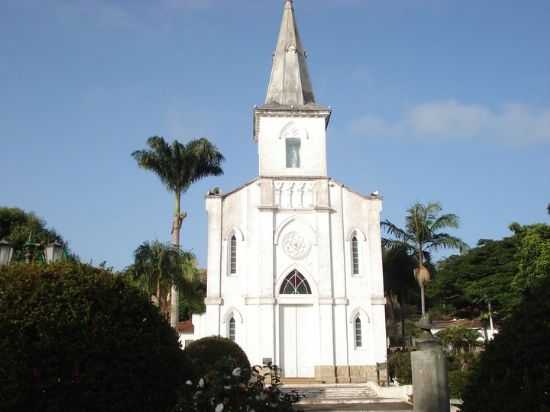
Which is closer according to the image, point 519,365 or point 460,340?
point 519,365

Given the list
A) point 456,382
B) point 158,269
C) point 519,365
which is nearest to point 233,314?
point 158,269

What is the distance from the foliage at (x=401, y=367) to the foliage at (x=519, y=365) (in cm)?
1873

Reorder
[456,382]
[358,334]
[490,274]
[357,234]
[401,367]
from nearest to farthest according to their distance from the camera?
[456,382] < [401,367] < [358,334] < [357,234] < [490,274]

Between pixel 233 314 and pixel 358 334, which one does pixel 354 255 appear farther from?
pixel 233 314

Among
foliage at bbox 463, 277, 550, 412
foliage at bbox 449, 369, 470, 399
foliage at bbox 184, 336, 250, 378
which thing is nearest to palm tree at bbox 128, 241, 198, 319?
foliage at bbox 184, 336, 250, 378

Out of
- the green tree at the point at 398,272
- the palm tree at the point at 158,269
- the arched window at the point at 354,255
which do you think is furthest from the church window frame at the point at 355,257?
the palm tree at the point at 158,269

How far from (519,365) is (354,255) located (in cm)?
2233

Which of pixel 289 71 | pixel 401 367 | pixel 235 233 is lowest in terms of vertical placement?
pixel 401 367

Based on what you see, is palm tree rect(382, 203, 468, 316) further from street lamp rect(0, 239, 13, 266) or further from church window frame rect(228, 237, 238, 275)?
street lamp rect(0, 239, 13, 266)

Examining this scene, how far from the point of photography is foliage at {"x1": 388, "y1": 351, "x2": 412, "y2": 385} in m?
25.2

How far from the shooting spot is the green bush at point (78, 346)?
27.2 ft

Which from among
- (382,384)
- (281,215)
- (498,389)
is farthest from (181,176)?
(498,389)

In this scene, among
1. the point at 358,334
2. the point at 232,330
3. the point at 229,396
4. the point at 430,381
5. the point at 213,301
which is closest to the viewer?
the point at 229,396

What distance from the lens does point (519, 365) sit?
6.64 m
